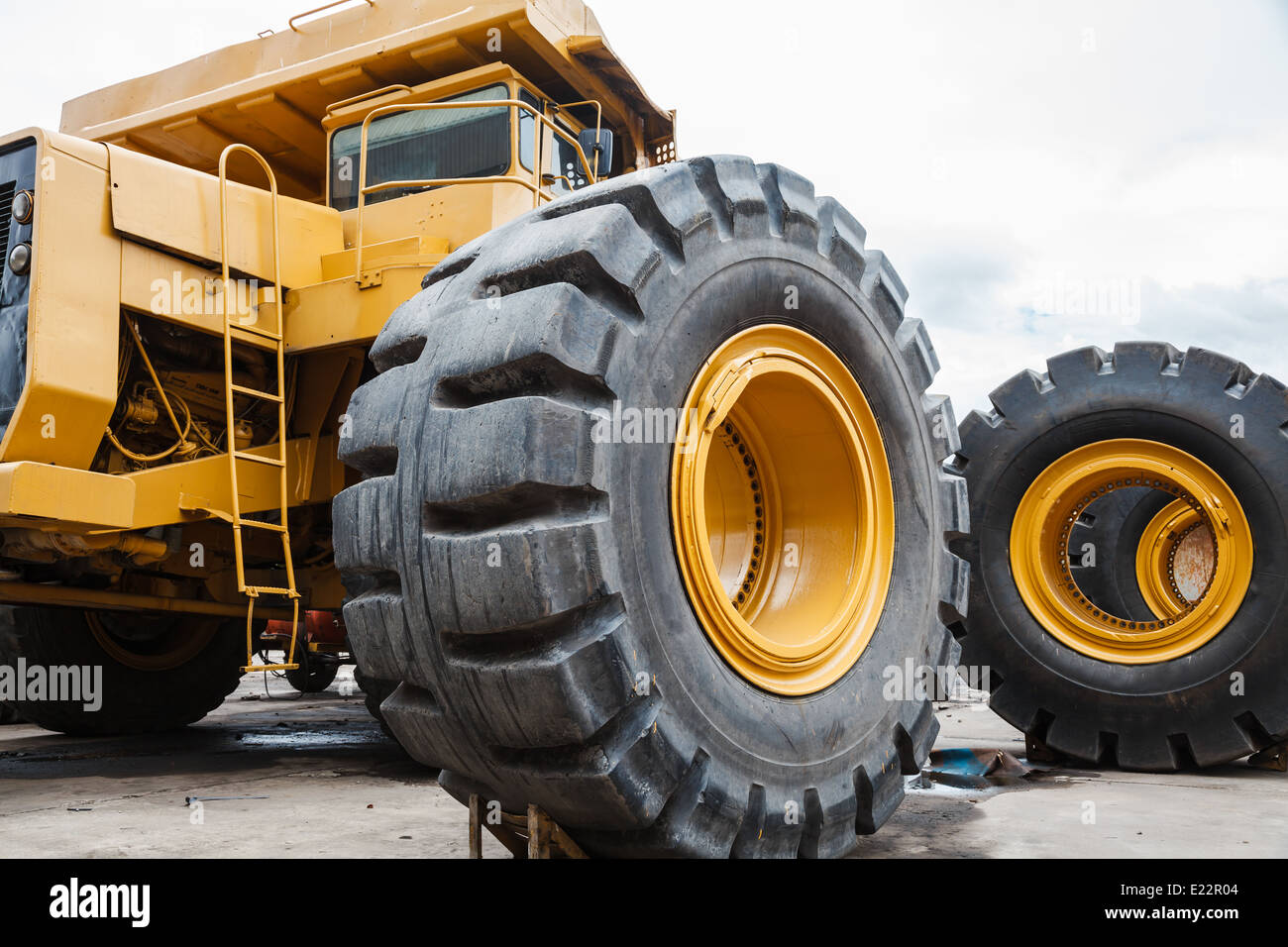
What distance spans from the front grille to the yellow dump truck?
0.08 feet

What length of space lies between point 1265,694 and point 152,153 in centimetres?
624

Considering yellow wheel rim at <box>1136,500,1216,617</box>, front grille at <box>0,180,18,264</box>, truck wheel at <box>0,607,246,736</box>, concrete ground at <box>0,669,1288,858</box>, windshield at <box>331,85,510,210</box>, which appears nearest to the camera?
concrete ground at <box>0,669,1288,858</box>

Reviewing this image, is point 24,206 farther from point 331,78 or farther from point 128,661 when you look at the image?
point 128,661

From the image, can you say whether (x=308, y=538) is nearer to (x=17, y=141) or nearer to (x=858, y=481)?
(x=17, y=141)

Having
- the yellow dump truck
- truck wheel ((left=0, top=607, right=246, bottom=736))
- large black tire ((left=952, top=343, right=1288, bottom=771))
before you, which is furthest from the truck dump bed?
truck wheel ((left=0, top=607, right=246, bottom=736))

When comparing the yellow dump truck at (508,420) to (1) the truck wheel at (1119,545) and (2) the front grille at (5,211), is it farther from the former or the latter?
(1) the truck wheel at (1119,545)

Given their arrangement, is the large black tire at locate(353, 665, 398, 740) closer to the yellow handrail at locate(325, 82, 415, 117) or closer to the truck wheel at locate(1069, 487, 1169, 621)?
the yellow handrail at locate(325, 82, 415, 117)

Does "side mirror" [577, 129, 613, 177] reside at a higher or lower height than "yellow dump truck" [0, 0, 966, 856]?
higher

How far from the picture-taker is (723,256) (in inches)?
100

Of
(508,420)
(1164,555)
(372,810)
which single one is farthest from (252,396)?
(1164,555)

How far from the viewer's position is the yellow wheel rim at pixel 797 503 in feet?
8.70

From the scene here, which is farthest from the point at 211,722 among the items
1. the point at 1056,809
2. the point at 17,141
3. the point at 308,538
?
the point at 1056,809

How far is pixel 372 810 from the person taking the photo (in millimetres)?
3904

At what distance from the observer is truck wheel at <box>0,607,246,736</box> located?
6188 millimetres
